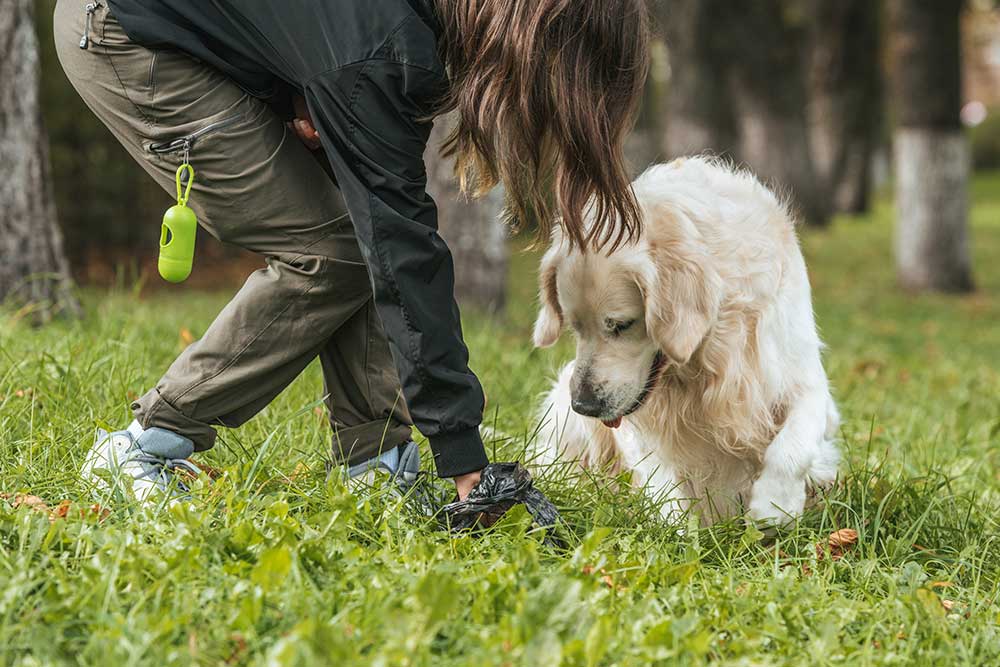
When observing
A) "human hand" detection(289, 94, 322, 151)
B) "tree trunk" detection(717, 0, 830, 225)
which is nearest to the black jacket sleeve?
"human hand" detection(289, 94, 322, 151)

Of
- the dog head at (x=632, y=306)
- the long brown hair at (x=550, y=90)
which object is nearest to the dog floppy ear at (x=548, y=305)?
the dog head at (x=632, y=306)

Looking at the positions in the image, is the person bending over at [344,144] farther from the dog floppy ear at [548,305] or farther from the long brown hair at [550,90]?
the dog floppy ear at [548,305]

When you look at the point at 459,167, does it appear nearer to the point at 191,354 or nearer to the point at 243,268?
the point at 191,354

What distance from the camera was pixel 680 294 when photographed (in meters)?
3.19

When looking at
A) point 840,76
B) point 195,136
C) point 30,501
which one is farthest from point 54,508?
point 840,76

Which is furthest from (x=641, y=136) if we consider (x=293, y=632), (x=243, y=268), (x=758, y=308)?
(x=293, y=632)

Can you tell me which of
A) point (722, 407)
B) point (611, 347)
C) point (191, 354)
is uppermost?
point (191, 354)

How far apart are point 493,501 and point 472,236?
4.05 m

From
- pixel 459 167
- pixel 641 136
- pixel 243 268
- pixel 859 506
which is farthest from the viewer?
pixel 641 136

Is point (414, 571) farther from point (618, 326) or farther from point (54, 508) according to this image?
point (618, 326)

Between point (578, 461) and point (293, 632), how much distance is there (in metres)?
1.58

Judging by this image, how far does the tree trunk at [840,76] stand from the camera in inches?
834

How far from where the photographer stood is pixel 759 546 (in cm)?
294

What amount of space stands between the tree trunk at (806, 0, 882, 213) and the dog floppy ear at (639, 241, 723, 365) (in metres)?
18.3
